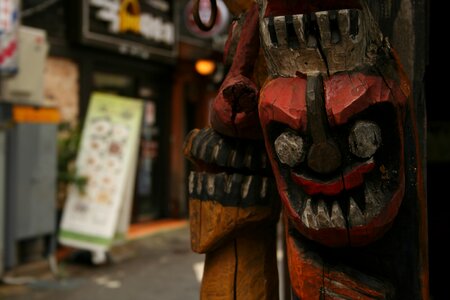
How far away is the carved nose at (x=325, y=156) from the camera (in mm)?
835

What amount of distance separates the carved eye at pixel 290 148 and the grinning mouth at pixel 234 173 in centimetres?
28

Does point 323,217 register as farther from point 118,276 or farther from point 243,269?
point 118,276

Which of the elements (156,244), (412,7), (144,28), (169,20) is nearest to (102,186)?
(156,244)

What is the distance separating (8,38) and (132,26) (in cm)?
221

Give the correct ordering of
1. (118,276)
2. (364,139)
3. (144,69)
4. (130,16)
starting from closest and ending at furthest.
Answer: (364,139) < (118,276) < (130,16) < (144,69)

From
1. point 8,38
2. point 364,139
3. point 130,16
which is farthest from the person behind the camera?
point 130,16

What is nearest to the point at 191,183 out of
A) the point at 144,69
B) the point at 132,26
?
the point at 132,26

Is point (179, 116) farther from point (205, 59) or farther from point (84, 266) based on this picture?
point (84, 266)

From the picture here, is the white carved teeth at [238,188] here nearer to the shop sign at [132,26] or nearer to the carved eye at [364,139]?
the carved eye at [364,139]

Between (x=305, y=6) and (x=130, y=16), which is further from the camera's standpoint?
(x=130, y=16)

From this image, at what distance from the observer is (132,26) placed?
19.1 feet

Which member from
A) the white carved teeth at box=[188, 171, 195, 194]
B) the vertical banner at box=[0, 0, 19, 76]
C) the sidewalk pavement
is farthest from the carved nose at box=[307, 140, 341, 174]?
the vertical banner at box=[0, 0, 19, 76]

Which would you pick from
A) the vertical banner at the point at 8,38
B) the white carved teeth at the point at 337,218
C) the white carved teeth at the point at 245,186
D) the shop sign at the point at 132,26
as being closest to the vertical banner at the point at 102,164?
the vertical banner at the point at 8,38

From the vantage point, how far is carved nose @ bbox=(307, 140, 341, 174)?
83cm
